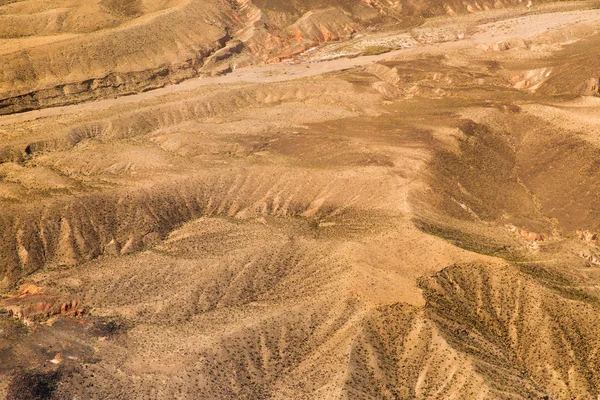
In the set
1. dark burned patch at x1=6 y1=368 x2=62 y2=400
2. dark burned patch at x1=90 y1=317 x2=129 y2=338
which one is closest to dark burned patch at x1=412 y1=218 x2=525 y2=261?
dark burned patch at x1=90 y1=317 x2=129 y2=338

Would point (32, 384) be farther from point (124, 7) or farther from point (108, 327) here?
point (124, 7)

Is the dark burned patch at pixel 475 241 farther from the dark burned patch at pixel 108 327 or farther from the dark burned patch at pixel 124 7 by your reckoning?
the dark burned patch at pixel 124 7

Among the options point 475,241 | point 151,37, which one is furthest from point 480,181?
point 151,37

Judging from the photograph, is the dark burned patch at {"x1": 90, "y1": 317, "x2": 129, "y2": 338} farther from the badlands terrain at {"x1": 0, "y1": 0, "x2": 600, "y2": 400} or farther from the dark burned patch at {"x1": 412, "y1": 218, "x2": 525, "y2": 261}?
the dark burned patch at {"x1": 412, "y1": 218, "x2": 525, "y2": 261}

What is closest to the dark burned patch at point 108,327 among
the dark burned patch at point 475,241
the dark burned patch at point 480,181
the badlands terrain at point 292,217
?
the badlands terrain at point 292,217

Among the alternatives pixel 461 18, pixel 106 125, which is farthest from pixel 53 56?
pixel 461 18

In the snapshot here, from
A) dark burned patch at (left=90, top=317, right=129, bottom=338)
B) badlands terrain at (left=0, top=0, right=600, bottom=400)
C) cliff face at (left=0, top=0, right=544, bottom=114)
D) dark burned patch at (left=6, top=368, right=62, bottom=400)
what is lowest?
dark burned patch at (left=90, top=317, right=129, bottom=338)
